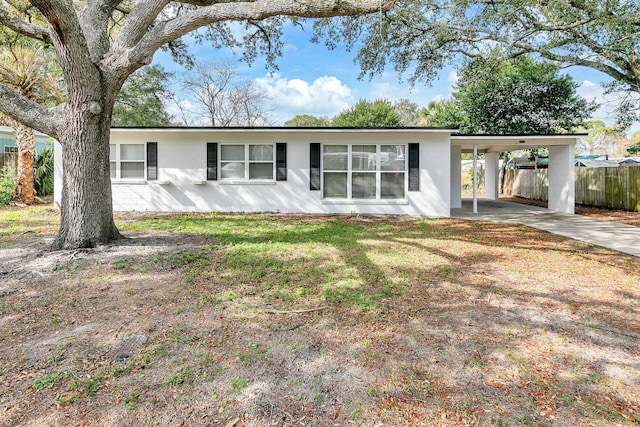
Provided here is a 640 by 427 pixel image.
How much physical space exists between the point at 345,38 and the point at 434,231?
7119 millimetres

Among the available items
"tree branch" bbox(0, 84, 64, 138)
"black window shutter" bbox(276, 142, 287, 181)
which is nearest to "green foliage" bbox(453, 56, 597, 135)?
"black window shutter" bbox(276, 142, 287, 181)

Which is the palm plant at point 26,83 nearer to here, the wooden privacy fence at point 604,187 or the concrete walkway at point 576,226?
the concrete walkway at point 576,226

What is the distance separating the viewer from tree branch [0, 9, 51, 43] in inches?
209

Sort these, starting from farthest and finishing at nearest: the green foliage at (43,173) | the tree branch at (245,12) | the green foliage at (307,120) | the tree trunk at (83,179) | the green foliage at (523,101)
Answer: the green foliage at (307,120)
the green foliage at (523,101)
the green foliage at (43,173)
the tree trunk at (83,179)
the tree branch at (245,12)

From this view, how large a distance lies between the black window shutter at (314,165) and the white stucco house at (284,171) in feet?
0.10

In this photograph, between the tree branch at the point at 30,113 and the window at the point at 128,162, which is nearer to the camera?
the tree branch at the point at 30,113

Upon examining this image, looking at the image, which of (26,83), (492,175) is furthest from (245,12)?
(492,175)

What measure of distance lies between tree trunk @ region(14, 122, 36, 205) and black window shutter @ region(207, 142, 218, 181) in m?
6.64

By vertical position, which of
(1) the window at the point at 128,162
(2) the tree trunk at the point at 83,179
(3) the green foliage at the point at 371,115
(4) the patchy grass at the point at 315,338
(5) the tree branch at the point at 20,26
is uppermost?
(3) the green foliage at the point at 371,115

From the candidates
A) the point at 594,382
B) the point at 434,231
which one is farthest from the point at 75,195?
the point at 434,231

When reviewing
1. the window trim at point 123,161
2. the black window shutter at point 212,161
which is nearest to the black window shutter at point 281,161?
the black window shutter at point 212,161

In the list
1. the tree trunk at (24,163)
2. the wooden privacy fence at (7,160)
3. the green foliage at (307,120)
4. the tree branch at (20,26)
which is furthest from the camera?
the green foliage at (307,120)

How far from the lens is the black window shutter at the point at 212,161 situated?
1052cm

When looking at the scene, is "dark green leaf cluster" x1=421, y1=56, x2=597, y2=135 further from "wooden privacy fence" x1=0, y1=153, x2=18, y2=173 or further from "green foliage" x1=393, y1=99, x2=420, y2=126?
"green foliage" x1=393, y1=99, x2=420, y2=126
